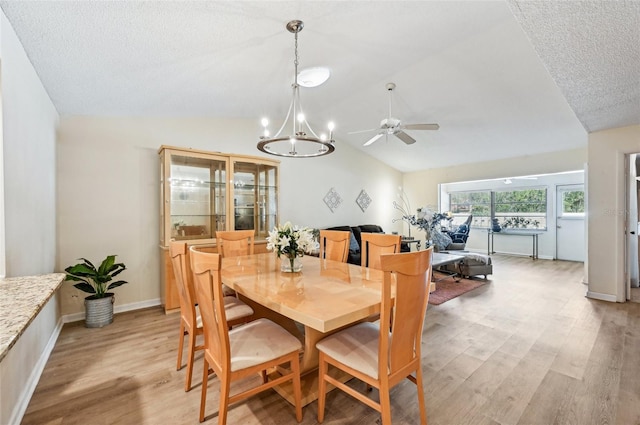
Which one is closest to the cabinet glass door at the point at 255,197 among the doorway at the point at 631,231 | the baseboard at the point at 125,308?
the baseboard at the point at 125,308

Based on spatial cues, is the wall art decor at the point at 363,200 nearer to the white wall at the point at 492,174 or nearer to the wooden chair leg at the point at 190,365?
the white wall at the point at 492,174

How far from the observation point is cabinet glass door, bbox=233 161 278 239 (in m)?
4.09

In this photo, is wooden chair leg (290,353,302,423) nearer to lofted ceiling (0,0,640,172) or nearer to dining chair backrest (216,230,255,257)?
dining chair backrest (216,230,255,257)

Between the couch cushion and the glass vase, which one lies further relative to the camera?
the couch cushion

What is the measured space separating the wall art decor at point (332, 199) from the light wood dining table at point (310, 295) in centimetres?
314

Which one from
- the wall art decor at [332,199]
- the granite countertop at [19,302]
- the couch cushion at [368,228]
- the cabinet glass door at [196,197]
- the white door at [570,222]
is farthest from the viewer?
the white door at [570,222]

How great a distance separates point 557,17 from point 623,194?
3.23 meters

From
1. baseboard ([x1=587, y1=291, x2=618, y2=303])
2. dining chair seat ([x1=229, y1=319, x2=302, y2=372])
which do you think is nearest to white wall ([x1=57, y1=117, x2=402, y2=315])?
dining chair seat ([x1=229, y1=319, x2=302, y2=372])

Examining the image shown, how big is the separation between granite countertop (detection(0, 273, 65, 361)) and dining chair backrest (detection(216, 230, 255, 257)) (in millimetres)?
1488

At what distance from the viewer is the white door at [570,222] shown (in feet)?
21.6

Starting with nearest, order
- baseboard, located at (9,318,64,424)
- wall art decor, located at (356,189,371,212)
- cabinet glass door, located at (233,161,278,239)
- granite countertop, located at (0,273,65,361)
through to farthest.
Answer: granite countertop, located at (0,273,65,361) → baseboard, located at (9,318,64,424) → cabinet glass door, located at (233,161,278,239) → wall art decor, located at (356,189,371,212)

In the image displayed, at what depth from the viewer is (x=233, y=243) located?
323 cm

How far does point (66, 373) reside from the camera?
2.14 meters

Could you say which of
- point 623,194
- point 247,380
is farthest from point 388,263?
point 623,194
